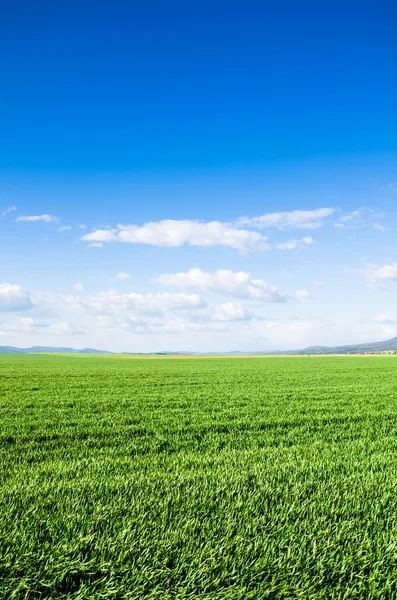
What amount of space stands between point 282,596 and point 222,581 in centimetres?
50

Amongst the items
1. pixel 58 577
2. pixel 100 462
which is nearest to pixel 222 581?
pixel 58 577

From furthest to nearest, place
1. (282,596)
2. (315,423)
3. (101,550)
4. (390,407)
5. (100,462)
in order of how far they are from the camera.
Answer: (390,407), (315,423), (100,462), (101,550), (282,596)

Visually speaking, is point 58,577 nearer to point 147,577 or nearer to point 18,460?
point 147,577

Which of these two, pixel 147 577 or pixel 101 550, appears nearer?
pixel 147 577

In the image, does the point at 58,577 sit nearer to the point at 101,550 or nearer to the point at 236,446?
the point at 101,550

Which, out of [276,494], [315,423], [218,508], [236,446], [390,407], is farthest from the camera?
[390,407]

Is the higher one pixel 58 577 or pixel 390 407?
pixel 58 577

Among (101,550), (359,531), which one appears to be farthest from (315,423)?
(101,550)

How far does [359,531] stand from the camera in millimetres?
4156

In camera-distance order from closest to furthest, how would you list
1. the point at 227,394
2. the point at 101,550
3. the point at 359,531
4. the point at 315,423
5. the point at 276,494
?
the point at 101,550
the point at 359,531
the point at 276,494
the point at 315,423
the point at 227,394

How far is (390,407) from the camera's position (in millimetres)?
13828

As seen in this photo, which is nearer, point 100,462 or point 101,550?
point 101,550

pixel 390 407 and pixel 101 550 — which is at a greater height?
pixel 101 550

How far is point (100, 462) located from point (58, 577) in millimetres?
3355
